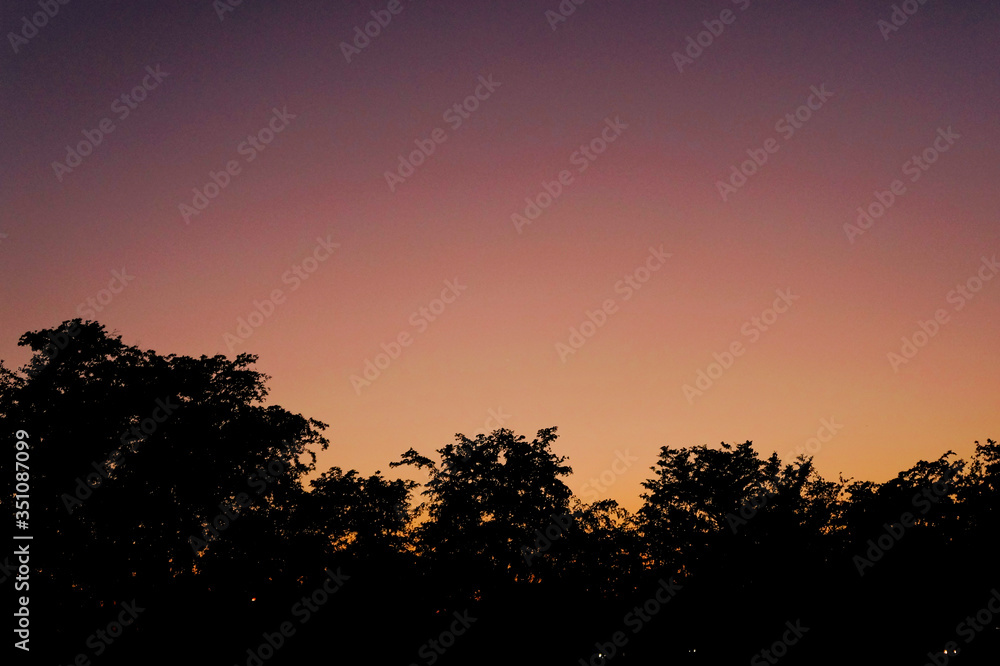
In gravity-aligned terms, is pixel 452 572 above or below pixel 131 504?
below

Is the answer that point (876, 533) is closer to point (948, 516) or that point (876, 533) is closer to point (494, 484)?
point (948, 516)

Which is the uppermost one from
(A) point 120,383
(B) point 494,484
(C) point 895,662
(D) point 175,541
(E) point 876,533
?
(A) point 120,383

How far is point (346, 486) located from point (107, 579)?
1526 cm

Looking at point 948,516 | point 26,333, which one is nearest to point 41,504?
point 26,333

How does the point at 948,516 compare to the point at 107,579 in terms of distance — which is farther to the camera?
the point at 948,516

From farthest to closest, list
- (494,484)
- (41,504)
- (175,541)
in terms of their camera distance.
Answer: (494,484) < (175,541) < (41,504)

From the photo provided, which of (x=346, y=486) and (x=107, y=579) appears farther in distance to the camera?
(x=346, y=486)

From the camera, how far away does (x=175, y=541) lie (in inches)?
1019

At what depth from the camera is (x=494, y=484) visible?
120ft

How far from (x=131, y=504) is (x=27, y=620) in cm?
489

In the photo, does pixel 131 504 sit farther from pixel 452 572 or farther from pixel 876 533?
pixel 876 533

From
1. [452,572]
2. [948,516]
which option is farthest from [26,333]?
[948,516]

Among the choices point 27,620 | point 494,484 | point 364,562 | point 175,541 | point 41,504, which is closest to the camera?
point 27,620

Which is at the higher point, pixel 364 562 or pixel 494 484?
pixel 494 484
